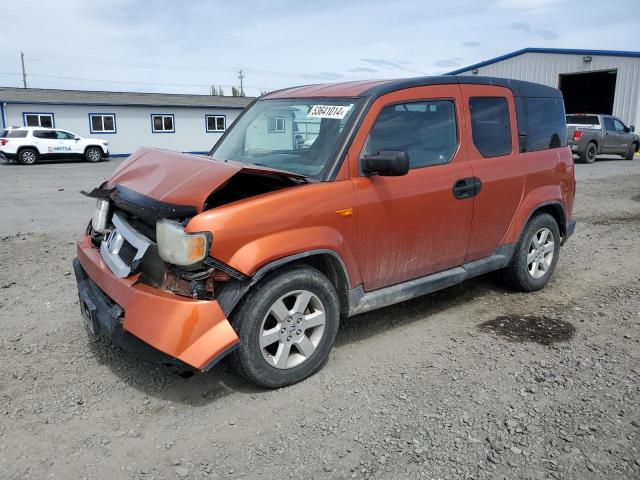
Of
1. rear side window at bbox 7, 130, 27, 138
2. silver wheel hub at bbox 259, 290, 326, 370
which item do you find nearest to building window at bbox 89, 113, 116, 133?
rear side window at bbox 7, 130, 27, 138

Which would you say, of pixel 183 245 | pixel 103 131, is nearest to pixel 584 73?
pixel 103 131

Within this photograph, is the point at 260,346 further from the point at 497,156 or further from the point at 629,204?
the point at 629,204

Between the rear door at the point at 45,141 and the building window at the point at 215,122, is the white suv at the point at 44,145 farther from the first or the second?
the building window at the point at 215,122

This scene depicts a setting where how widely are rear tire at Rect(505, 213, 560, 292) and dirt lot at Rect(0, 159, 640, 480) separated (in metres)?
0.17

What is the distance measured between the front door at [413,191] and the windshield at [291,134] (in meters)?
0.21

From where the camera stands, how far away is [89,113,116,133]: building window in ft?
94.2

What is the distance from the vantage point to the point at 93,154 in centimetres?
2483

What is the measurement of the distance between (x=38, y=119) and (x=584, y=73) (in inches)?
1149

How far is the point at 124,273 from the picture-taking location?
10.9ft

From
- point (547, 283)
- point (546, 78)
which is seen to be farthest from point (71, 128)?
point (547, 283)

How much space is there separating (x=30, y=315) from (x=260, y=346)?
251 cm

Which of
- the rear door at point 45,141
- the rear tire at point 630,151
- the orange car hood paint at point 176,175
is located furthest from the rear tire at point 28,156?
the rear tire at point 630,151

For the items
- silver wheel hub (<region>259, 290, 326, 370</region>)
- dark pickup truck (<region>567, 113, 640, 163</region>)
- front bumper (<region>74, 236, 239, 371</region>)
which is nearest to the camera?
front bumper (<region>74, 236, 239, 371</region>)

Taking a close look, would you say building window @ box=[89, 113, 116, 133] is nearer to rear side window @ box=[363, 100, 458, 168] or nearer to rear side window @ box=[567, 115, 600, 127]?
rear side window @ box=[567, 115, 600, 127]
